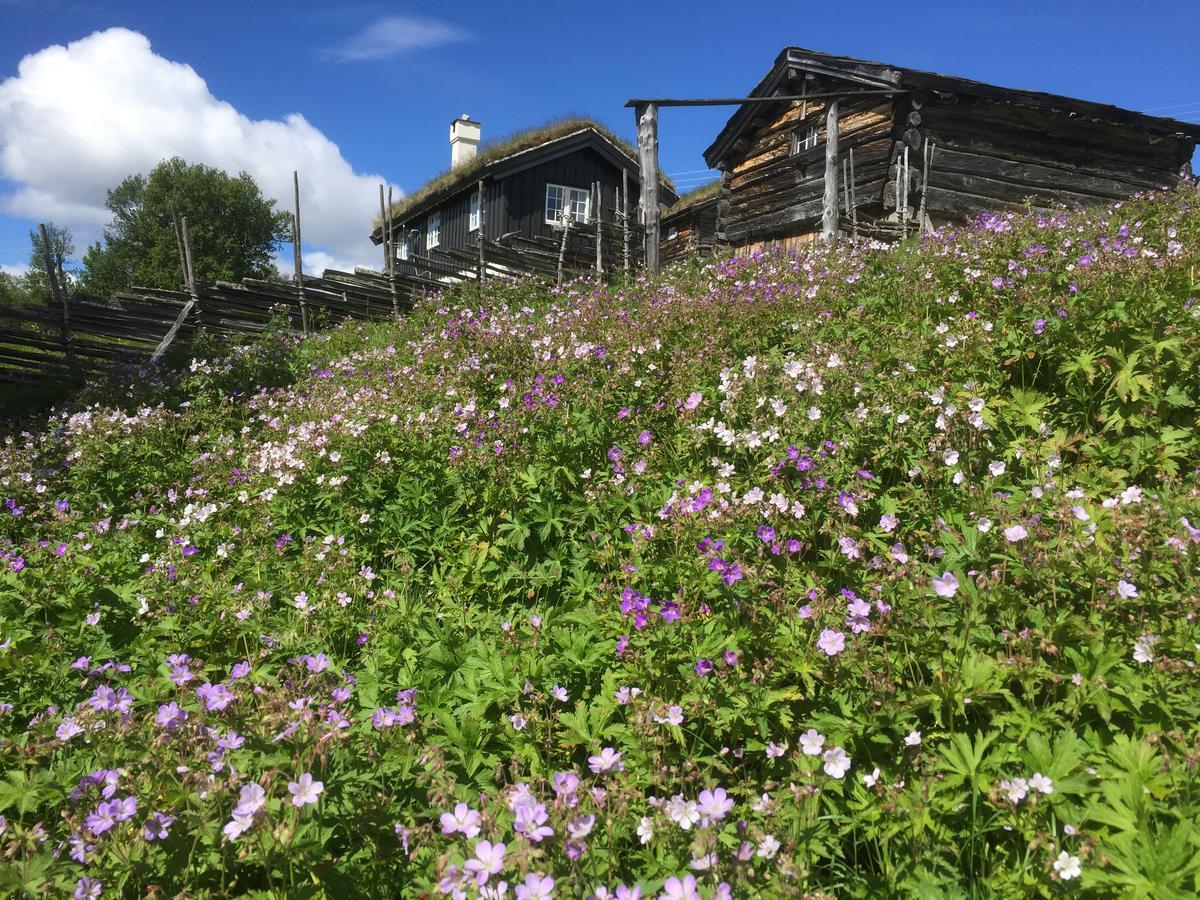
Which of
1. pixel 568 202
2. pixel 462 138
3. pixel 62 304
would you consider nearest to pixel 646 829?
pixel 62 304

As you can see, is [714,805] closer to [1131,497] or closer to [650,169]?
[1131,497]

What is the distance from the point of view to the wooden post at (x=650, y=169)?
9.62 metres

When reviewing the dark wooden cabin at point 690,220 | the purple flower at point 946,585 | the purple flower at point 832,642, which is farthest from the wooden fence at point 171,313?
the purple flower at point 832,642

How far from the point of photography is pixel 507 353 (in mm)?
6211

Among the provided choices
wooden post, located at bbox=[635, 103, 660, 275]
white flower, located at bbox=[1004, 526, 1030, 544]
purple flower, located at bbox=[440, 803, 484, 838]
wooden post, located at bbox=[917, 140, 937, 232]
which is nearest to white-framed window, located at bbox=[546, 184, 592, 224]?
wooden post, located at bbox=[917, 140, 937, 232]

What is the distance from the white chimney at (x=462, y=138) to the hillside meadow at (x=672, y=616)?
3119 centimetres

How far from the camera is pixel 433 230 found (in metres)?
31.2

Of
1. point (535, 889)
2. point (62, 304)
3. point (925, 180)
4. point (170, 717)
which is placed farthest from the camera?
point (925, 180)

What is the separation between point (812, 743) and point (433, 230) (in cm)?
3216

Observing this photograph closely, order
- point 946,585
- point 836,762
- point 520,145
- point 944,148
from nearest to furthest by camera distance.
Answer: point 836,762 → point 946,585 → point 944,148 → point 520,145

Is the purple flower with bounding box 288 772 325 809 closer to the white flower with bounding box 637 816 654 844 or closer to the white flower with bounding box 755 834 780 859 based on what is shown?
the white flower with bounding box 637 816 654 844

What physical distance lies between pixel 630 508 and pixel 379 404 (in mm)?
2636

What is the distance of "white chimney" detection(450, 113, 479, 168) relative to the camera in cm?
3366

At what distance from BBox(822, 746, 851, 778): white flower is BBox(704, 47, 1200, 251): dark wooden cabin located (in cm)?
1285
